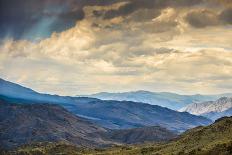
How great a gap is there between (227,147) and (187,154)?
2088 cm

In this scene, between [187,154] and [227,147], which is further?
[187,154]

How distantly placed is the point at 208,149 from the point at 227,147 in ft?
39.7

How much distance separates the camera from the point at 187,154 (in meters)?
195

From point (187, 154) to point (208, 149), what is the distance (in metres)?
9.85

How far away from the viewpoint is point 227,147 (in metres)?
181
